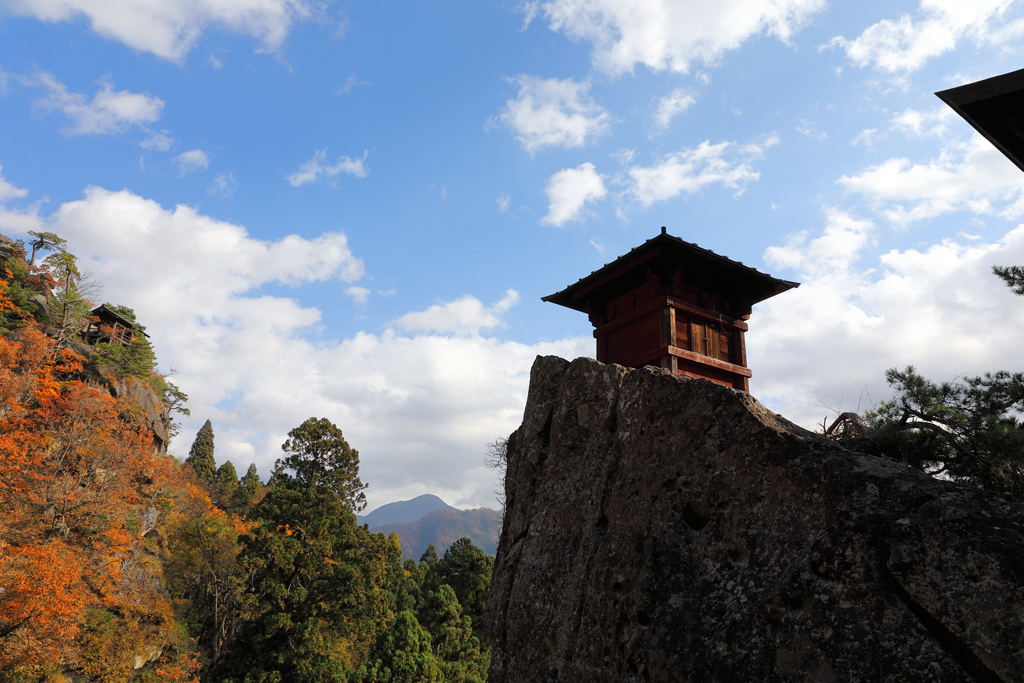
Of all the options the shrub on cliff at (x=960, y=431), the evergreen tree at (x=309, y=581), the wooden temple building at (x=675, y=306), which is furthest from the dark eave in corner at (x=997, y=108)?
the evergreen tree at (x=309, y=581)

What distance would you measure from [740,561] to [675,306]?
6412 mm

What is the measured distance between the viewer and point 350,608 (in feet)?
68.0

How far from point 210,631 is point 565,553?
3424 centimetres

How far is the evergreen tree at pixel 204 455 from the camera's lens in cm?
4747

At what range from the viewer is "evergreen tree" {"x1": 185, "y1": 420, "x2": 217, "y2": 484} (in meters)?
47.5

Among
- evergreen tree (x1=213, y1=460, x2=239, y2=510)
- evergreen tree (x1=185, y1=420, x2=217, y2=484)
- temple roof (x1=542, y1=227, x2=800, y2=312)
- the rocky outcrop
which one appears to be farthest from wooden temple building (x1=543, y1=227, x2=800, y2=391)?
evergreen tree (x1=185, y1=420, x2=217, y2=484)

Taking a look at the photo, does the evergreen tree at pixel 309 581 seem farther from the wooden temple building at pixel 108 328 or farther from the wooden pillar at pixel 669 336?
the wooden temple building at pixel 108 328

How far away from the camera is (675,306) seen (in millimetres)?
9445

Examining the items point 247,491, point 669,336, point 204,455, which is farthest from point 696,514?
point 204,455

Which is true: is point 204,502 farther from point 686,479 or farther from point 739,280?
point 686,479

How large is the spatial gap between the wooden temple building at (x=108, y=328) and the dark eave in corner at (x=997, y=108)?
43.3 meters

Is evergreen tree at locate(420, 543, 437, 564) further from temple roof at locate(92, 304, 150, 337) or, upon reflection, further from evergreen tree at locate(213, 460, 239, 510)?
temple roof at locate(92, 304, 150, 337)

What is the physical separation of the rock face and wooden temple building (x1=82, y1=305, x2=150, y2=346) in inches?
1629

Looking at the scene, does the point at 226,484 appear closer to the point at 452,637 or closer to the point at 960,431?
the point at 452,637
